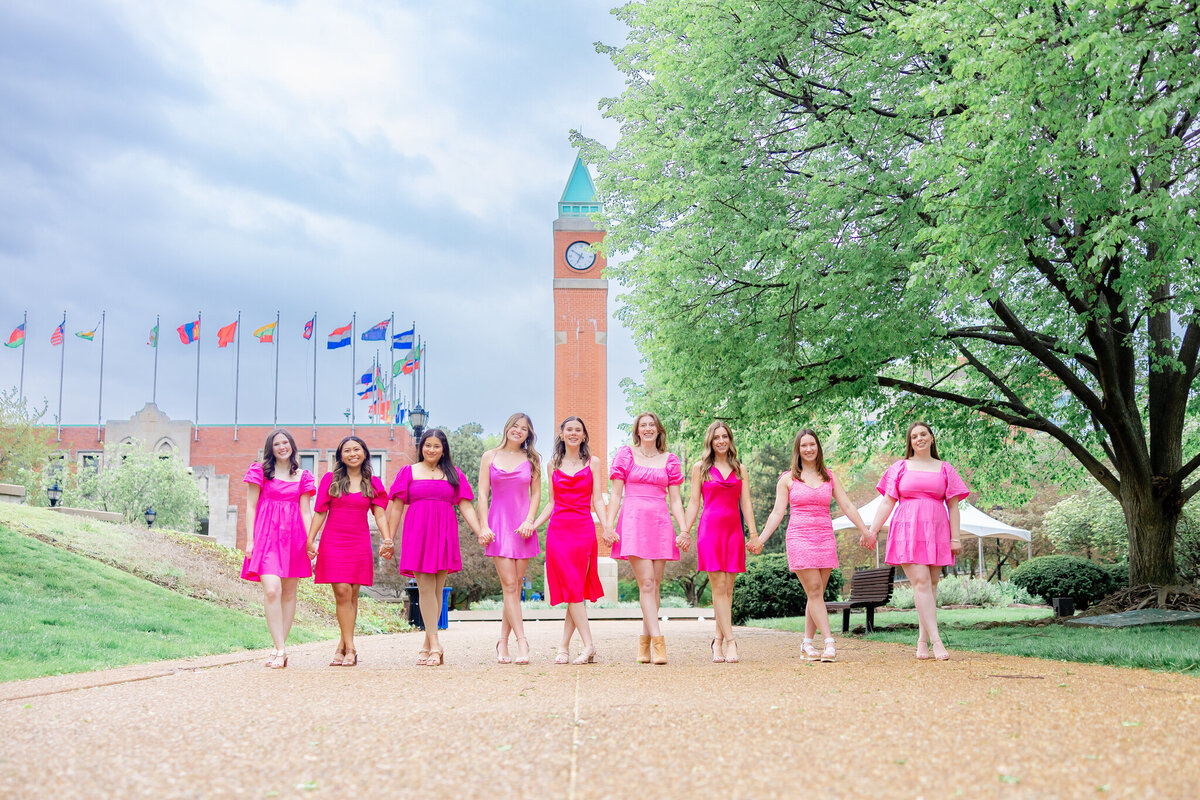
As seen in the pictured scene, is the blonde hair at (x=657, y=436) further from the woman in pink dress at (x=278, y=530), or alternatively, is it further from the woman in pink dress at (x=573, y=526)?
the woman in pink dress at (x=278, y=530)

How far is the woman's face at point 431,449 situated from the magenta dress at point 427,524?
0.16 meters

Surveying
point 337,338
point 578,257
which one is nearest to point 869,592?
point 578,257

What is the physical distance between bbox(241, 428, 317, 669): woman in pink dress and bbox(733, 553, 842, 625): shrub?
34.8 feet

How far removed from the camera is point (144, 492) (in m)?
46.1

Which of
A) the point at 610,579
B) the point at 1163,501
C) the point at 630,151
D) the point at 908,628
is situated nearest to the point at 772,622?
the point at 908,628

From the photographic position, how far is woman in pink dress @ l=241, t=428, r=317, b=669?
7.65m

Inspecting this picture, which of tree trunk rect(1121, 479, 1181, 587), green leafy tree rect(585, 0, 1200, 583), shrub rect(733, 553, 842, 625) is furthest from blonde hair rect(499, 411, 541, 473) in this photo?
shrub rect(733, 553, 842, 625)

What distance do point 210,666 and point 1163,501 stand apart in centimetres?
1195

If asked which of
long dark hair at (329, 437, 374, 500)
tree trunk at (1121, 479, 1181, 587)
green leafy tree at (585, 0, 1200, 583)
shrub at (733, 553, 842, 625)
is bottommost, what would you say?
shrub at (733, 553, 842, 625)

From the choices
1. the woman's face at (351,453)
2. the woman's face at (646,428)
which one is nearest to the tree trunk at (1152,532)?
the woman's face at (646,428)

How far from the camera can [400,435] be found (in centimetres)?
5431

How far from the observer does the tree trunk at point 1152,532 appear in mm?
12992

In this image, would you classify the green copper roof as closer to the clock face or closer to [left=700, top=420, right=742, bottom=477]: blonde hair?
the clock face

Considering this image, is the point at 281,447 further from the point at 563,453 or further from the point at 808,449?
the point at 808,449
